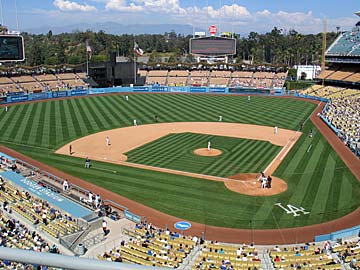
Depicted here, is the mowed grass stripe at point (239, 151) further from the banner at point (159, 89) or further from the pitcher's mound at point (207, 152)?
the banner at point (159, 89)

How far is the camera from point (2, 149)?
37.2 metres

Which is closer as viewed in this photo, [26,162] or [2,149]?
[26,162]

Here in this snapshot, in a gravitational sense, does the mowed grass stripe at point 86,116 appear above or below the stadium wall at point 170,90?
below

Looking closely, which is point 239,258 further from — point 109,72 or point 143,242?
point 109,72

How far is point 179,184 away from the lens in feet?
91.8

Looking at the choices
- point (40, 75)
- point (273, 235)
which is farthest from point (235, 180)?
point (40, 75)

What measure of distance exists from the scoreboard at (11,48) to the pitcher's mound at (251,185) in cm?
3371

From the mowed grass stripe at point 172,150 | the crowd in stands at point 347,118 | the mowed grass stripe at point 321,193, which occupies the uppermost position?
the crowd in stands at point 347,118

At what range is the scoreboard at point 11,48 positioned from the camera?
154 ft

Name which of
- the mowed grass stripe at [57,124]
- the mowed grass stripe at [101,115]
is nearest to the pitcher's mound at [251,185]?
the mowed grass stripe at [57,124]

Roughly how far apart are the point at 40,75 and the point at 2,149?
48478mm

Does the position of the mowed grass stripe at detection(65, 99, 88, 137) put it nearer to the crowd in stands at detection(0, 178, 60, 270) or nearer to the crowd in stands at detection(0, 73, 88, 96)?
the crowd in stands at detection(0, 73, 88, 96)

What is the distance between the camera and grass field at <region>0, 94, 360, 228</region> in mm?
23828

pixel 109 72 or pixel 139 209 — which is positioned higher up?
pixel 109 72
